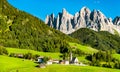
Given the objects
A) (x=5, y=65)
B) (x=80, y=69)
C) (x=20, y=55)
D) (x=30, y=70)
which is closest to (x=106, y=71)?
(x=80, y=69)

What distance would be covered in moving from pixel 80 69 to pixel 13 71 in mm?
27454

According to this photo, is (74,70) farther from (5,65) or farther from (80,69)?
(5,65)

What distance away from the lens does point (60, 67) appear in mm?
135250

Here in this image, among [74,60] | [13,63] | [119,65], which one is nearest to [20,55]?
[74,60]

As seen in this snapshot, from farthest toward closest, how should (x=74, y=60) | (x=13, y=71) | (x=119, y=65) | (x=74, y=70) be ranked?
(x=74, y=60) < (x=119, y=65) < (x=74, y=70) < (x=13, y=71)

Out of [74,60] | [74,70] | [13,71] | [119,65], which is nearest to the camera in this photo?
[13,71]

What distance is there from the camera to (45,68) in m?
132

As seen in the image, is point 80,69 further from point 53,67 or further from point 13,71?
point 13,71

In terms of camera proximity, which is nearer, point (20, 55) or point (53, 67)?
point (53, 67)

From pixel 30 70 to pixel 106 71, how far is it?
31.8m

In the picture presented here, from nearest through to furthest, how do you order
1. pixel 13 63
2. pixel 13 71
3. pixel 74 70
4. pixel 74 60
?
1. pixel 13 71
2. pixel 74 70
3. pixel 13 63
4. pixel 74 60

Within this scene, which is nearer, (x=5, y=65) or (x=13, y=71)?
(x=13, y=71)

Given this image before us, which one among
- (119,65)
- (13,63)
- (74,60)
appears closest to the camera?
(13,63)

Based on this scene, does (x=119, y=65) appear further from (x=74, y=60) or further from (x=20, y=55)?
(x=20, y=55)
